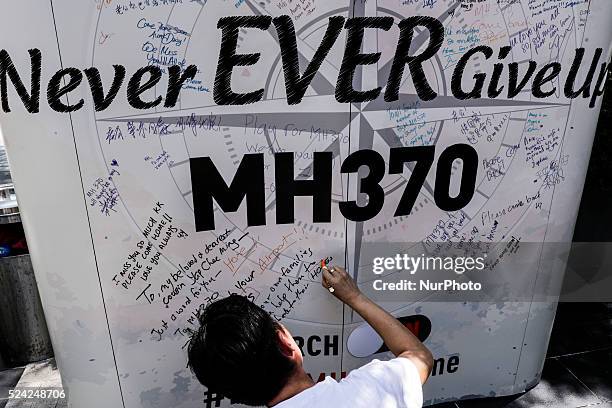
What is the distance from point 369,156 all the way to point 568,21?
105 centimetres

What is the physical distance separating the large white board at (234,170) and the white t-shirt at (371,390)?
0.94 m

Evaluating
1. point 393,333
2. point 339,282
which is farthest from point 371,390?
point 339,282

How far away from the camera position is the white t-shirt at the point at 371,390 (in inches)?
52.6

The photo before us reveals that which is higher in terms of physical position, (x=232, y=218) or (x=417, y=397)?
(x=232, y=218)

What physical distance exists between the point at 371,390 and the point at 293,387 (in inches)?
8.7

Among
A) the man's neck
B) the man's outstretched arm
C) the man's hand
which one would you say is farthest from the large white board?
the man's neck

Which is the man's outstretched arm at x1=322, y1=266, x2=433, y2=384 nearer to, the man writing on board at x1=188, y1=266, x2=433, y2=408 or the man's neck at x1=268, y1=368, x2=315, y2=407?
the man writing on board at x1=188, y1=266, x2=433, y2=408

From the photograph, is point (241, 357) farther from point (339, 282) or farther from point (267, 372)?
point (339, 282)

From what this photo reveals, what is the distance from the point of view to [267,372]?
1.37m

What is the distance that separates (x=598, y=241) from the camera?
4.41m

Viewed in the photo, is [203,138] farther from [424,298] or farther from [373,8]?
[424,298]

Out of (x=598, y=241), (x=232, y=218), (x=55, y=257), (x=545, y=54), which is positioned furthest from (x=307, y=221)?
(x=598, y=241)

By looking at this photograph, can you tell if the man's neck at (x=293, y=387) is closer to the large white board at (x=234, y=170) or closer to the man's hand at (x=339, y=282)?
the man's hand at (x=339, y=282)

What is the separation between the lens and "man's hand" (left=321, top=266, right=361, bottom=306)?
214 cm
